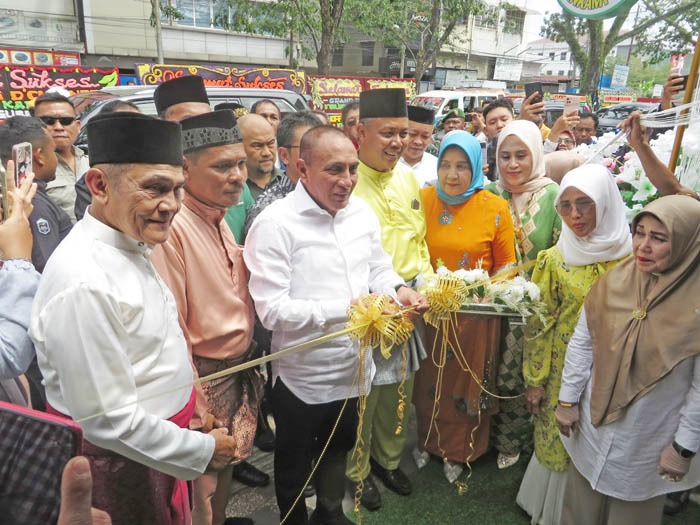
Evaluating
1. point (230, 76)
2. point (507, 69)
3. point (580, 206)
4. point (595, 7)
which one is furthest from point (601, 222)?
point (507, 69)

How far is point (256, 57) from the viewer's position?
2572 cm

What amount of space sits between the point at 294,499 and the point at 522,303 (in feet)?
4.94

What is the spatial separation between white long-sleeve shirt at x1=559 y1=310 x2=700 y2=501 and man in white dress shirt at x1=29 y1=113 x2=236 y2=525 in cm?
169

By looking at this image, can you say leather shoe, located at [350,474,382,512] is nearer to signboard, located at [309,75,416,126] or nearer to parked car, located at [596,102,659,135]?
signboard, located at [309,75,416,126]

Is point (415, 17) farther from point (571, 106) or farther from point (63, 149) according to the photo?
point (63, 149)

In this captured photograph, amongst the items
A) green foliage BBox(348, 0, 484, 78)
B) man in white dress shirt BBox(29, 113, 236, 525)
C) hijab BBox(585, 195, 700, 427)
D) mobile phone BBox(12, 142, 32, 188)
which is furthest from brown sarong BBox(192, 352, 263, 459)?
green foliage BBox(348, 0, 484, 78)

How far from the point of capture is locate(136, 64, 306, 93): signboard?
359 inches

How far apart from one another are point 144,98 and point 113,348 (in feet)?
19.7

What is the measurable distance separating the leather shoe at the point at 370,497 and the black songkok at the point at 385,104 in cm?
220

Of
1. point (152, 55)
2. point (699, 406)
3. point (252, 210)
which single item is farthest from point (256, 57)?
point (699, 406)

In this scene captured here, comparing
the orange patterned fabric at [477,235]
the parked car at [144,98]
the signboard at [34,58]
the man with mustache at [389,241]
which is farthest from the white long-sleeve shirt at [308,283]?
the signboard at [34,58]

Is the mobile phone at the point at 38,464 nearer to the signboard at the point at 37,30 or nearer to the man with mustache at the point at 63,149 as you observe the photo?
the man with mustache at the point at 63,149

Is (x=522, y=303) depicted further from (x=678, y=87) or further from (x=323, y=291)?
(x=678, y=87)

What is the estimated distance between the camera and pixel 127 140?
1.47 m
